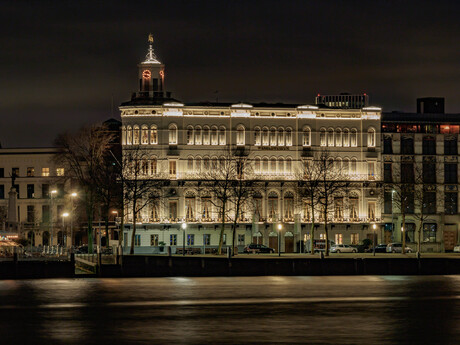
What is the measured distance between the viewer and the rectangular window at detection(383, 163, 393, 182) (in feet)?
465

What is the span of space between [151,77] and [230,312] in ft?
305

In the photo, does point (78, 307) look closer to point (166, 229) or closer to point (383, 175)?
point (166, 229)

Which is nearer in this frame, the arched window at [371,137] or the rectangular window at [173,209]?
the rectangular window at [173,209]

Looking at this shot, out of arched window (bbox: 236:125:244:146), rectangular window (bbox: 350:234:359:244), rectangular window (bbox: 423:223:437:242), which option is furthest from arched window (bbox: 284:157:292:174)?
rectangular window (bbox: 423:223:437:242)

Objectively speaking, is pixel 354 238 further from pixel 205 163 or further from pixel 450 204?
pixel 205 163

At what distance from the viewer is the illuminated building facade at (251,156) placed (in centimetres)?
13438

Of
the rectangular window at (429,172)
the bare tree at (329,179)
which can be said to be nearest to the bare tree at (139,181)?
the bare tree at (329,179)

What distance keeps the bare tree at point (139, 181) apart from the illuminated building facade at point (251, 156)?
2.84ft

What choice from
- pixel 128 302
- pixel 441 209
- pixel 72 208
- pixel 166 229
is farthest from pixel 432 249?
pixel 128 302

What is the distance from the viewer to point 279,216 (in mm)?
137625

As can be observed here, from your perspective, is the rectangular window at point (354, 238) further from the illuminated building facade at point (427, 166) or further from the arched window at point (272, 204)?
the arched window at point (272, 204)

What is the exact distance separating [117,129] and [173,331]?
11491 centimetres

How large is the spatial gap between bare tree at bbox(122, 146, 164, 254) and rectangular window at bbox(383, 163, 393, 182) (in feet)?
106

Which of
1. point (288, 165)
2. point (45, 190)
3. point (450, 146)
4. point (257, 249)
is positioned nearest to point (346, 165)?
point (288, 165)
